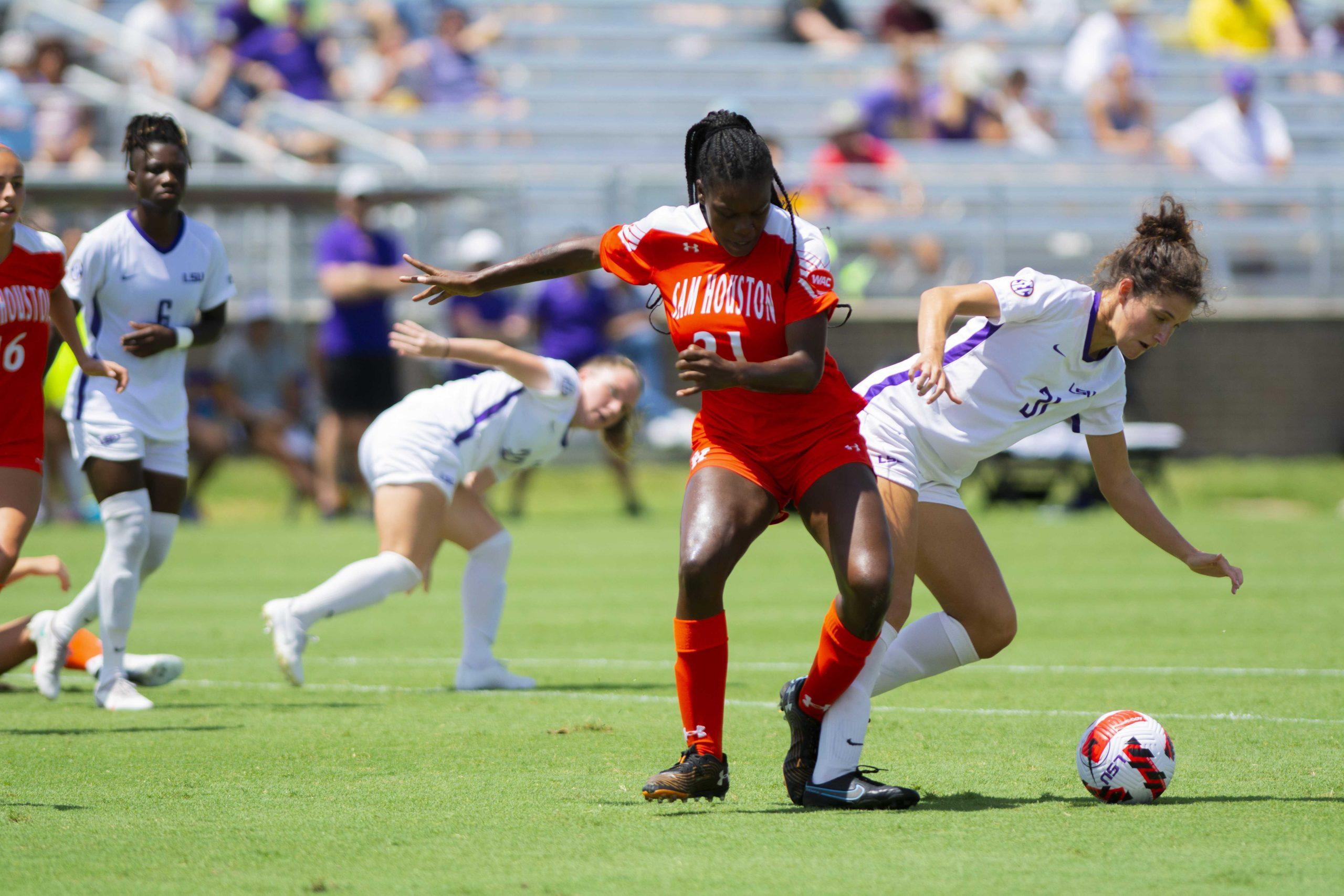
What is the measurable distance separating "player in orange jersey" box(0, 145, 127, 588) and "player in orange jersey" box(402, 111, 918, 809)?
2485mm

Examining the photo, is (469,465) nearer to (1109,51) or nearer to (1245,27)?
(1109,51)

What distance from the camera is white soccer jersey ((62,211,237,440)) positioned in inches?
285

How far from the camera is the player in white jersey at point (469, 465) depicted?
7598 millimetres

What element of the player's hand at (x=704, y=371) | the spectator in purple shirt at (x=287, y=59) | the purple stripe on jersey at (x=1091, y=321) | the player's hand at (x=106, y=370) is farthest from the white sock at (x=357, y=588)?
the spectator in purple shirt at (x=287, y=59)

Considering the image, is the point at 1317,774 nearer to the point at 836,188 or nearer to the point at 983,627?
the point at 983,627

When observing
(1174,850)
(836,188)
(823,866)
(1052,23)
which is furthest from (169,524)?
(1052,23)

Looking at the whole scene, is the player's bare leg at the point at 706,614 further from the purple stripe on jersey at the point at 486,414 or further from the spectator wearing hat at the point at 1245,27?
the spectator wearing hat at the point at 1245,27

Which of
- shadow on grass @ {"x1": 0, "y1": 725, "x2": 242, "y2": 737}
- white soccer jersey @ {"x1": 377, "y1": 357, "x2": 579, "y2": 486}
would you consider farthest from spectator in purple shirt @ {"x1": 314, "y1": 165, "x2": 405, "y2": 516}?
shadow on grass @ {"x1": 0, "y1": 725, "x2": 242, "y2": 737}

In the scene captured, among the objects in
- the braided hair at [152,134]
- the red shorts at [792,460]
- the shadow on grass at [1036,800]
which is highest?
the braided hair at [152,134]

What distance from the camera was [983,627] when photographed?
5867mm

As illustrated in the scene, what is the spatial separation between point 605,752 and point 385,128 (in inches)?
669

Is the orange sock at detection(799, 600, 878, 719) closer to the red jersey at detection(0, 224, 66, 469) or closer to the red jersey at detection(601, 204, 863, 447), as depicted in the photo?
the red jersey at detection(601, 204, 863, 447)

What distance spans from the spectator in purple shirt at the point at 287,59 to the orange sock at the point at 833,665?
17.5m

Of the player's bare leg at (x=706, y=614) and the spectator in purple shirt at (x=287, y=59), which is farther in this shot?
the spectator in purple shirt at (x=287, y=59)
